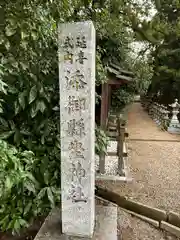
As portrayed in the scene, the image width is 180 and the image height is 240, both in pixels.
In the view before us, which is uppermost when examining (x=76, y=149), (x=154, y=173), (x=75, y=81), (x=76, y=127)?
(x=75, y=81)

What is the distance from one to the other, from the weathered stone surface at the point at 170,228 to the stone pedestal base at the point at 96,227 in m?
0.70

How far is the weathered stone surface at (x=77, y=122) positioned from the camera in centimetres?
230

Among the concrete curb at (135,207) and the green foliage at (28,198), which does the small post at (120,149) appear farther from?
the green foliage at (28,198)

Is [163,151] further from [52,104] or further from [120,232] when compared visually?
[52,104]

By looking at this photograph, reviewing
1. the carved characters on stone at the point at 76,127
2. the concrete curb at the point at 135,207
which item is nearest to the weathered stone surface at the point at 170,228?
the concrete curb at the point at 135,207

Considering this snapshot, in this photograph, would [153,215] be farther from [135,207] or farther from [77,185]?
[77,185]

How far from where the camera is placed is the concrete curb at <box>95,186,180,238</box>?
338cm

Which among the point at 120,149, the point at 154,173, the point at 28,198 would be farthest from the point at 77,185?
the point at 154,173

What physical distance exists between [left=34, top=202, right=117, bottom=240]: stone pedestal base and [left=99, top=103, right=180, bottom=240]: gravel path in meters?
0.67

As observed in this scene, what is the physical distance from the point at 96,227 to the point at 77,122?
1.13 m

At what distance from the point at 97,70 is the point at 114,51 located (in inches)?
141

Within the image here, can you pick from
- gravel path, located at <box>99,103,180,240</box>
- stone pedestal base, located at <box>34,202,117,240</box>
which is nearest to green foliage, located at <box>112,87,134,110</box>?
gravel path, located at <box>99,103,180,240</box>

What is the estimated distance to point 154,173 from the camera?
578 cm

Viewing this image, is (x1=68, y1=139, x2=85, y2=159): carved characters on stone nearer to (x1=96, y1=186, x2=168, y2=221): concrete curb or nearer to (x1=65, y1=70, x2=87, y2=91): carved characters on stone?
(x1=65, y1=70, x2=87, y2=91): carved characters on stone
